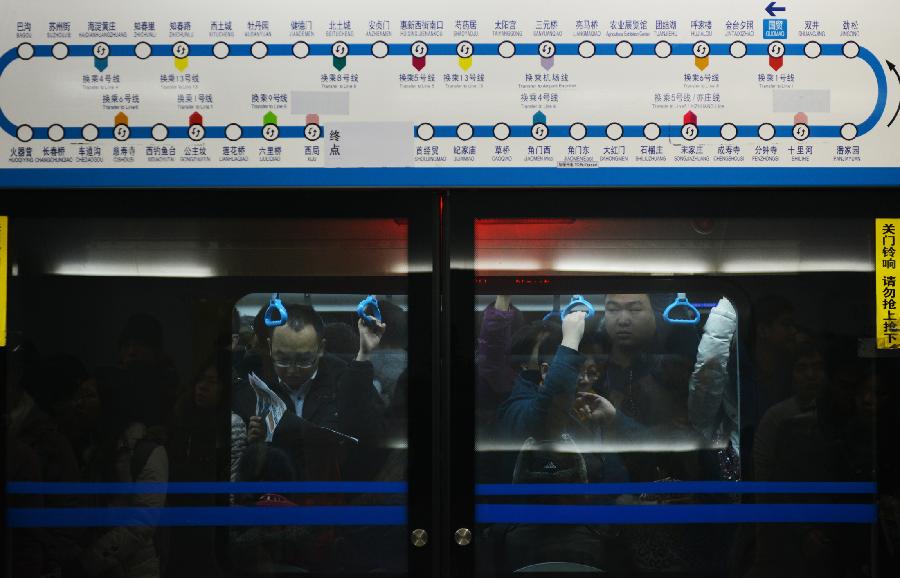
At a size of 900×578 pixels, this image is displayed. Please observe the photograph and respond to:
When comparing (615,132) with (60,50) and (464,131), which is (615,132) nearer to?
(464,131)

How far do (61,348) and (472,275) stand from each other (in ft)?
4.68

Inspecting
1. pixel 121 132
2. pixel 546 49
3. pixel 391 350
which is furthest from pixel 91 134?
pixel 546 49

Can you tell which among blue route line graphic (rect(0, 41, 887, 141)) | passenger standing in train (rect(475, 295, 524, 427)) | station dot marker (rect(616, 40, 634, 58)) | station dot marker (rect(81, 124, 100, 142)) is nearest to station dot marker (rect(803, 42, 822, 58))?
blue route line graphic (rect(0, 41, 887, 141))

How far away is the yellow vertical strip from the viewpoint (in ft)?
7.68

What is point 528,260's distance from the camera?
2.33 metres

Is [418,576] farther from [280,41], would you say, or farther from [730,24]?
[730,24]

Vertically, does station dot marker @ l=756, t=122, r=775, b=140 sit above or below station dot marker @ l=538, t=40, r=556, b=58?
below

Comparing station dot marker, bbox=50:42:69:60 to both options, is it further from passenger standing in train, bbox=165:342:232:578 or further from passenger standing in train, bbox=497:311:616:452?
passenger standing in train, bbox=497:311:616:452

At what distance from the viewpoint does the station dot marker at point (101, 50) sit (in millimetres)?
2275

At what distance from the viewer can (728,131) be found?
2.23 metres

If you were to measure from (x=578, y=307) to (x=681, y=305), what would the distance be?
35 cm

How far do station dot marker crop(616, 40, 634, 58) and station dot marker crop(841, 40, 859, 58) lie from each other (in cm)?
70

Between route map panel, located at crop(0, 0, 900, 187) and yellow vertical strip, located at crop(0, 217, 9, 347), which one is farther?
yellow vertical strip, located at crop(0, 217, 9, 347)

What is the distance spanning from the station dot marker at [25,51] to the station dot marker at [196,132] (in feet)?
2.00
